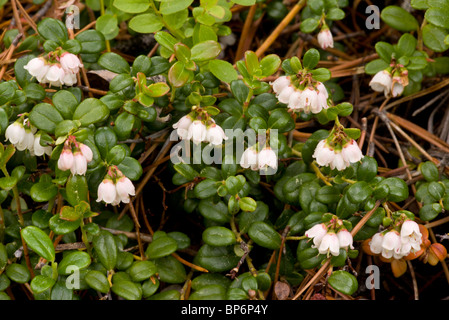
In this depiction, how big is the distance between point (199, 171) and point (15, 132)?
845mm

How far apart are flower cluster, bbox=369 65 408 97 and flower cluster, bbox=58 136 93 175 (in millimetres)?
1568

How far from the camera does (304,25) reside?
9.06 feet

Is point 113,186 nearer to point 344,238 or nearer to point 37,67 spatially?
point 37,67

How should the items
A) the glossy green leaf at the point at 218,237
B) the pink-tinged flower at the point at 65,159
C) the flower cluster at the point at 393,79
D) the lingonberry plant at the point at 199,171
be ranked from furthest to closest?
the flower cluster at the point at 393,79
the glossy green leaf at the point at 218,237
the lingonberry plant at the point at 199,171
the pink-tinged flower at the point at 65,159

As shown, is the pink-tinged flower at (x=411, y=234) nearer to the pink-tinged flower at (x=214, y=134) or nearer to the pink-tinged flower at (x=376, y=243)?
the pink-tinged flower at (x=376, y=243)

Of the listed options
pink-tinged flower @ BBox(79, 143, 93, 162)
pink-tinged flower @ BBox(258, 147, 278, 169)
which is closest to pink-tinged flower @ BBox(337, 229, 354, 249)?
pink-tinged flower @ BBox(258, 147, 278, 169)

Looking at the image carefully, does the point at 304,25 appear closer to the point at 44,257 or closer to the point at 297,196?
the point at 297,196

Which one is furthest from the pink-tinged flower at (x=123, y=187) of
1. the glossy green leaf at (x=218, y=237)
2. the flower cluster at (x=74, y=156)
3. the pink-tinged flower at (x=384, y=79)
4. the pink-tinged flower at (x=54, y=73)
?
the pink-tinged flower at (x=384, y=79)

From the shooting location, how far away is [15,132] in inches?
84.8

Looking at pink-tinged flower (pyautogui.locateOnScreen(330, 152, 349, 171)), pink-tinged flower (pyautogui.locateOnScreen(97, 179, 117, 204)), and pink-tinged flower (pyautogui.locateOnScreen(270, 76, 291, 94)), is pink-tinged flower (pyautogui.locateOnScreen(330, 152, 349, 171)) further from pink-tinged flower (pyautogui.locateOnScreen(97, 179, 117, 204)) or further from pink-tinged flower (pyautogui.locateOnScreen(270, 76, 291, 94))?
pink-tinged flower (pyautogui.locateOnScreen(97, 179, 117, 204))

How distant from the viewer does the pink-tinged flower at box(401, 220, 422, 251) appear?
2129mm

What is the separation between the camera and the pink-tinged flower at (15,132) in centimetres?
215

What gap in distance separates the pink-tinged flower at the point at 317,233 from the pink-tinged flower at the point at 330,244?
2 centimetres
